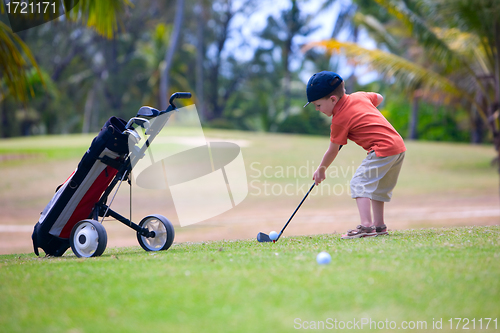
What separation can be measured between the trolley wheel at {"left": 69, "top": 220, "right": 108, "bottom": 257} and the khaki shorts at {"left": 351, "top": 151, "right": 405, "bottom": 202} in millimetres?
2295

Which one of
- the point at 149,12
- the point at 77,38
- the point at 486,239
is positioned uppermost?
the point at 149,12

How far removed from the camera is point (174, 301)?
2307 millimetres

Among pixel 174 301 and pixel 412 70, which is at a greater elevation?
pixel 412 70

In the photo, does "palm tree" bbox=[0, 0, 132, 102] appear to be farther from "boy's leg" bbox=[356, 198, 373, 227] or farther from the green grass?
"boy's leg" bbox=[356, 198, 373, 227]

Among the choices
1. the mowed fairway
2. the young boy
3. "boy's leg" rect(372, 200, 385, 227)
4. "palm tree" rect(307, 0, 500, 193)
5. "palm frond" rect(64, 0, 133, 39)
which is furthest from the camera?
"palm tree" rect(307, 0, 500, 193)

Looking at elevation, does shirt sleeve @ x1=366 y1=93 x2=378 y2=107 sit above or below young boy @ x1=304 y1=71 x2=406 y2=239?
above

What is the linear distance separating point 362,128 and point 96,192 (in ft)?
8.24

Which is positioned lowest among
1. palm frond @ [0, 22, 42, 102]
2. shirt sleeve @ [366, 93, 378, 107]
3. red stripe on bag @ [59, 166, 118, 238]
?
red stripe on bag @ [59, 166, 118, 238]

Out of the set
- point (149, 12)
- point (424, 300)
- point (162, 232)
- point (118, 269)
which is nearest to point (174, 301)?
point (118, 269)

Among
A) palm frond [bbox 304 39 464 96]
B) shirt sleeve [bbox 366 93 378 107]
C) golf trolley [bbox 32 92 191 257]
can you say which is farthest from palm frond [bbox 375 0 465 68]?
golf trolley [bbox 32 92 191 257]

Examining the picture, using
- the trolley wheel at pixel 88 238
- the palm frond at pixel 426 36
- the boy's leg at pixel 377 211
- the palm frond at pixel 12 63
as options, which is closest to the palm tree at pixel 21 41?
the palm frond at pixel 12 63

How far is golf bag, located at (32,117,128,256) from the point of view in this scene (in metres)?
4.01

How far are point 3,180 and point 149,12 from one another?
2849cm

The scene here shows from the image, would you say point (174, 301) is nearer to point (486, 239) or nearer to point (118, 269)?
point (118, 269)
